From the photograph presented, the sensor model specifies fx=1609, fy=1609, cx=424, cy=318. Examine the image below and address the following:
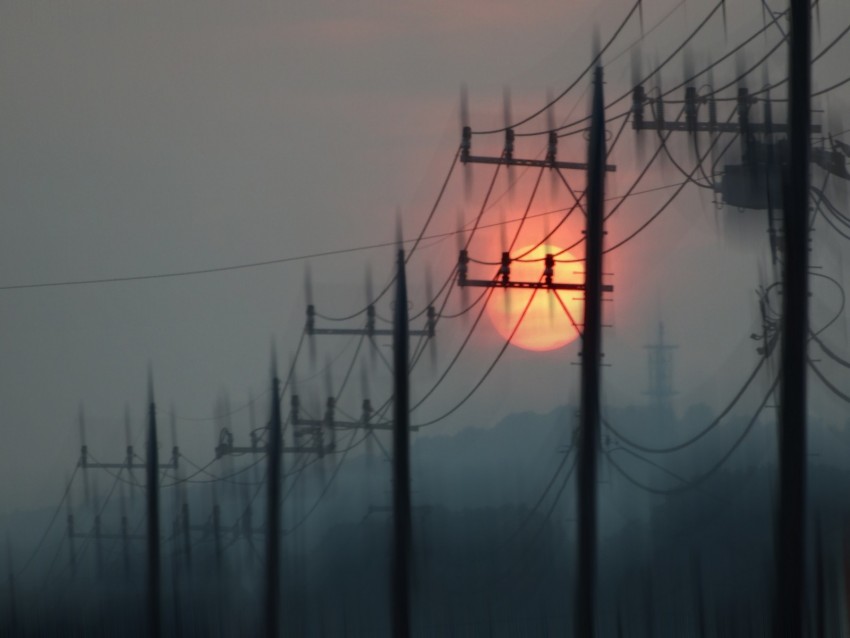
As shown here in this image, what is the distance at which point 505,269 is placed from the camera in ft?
73.7

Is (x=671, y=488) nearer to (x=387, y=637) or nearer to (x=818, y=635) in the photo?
(x=387, y=637)

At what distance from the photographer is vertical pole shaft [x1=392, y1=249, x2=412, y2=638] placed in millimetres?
21578

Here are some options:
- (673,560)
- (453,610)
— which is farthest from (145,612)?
(673,560)

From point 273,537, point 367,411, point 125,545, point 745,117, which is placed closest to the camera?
point 745,117

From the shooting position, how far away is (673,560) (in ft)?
85.0

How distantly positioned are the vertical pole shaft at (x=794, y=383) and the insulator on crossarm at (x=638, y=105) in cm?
730

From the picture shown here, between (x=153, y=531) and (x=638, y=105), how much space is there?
70.4 feet

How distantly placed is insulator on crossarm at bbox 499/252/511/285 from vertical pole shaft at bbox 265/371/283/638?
31.0ft

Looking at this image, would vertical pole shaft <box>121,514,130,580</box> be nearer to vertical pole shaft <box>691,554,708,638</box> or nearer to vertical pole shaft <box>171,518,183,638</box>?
vertical pole shaft <box>171,518,183,638</box>

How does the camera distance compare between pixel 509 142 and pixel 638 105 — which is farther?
pixel 509 142

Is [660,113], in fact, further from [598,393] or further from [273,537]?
[273,537]

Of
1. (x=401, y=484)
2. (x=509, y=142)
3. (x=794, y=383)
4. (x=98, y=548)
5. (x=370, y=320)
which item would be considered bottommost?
(x=98, y=548)

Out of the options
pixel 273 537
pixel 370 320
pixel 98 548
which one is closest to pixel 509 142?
pixel 370 320

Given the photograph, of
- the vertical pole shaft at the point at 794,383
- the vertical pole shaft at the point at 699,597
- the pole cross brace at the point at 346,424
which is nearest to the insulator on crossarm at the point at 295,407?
the pole cross brace at the point at 346,424
